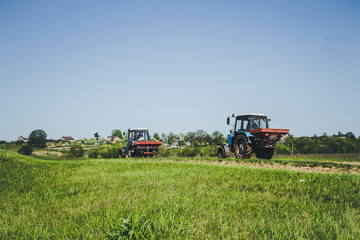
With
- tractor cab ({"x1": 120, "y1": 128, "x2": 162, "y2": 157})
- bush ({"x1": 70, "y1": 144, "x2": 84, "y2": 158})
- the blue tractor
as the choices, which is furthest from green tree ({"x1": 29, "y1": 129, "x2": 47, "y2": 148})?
the blue tractor

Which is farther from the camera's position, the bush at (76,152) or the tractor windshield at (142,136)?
the bush at (76,152)

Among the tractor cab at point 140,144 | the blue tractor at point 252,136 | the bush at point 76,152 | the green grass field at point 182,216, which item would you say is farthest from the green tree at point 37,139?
the green grass field at point 182,216

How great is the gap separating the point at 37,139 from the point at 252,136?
8213cm

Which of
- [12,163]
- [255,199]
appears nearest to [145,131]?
[12,163]

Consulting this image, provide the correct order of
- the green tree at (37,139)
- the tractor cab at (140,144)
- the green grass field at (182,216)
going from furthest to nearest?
the green tree at (37,139) → the tractor cab at (140,144) → the green grass field at (182,216)

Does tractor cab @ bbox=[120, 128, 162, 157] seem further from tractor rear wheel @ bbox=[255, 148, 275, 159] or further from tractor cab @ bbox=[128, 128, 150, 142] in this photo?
tractor rear wheel @ bbox=[255, 148, 275, 159]

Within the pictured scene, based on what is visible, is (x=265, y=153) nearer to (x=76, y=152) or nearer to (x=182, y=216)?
(x=182, y=216)

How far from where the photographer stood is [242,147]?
50.5ft

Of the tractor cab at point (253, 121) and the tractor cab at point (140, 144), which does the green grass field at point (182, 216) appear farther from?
the tractor cab at point (140, 144)

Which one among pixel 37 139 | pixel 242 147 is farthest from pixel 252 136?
pixel 37 139

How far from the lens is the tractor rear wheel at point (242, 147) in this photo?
48.5 ft

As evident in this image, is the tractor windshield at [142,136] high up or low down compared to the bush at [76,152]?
up

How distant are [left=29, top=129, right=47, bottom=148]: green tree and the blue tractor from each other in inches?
2985

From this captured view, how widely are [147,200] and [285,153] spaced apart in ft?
88.0
